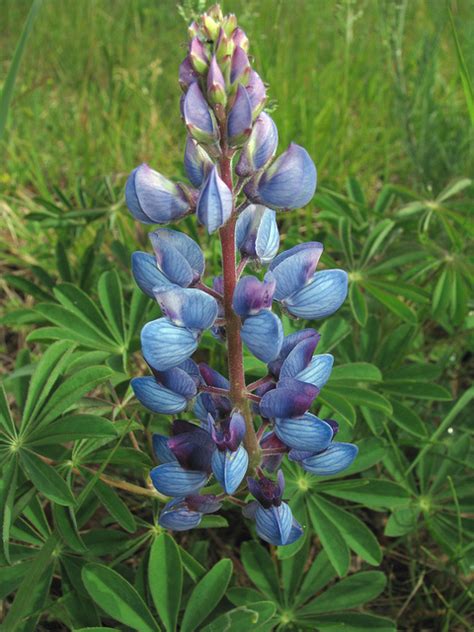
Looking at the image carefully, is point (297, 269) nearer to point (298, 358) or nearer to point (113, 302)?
point (298, 358)

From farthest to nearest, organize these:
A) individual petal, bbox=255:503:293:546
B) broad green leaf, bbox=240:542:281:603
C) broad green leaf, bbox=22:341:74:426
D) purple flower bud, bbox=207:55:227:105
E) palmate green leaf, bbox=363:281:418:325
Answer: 1. palmate green leaf, bbox=363:281:418:325
2. broad green leaf, bbox=240:542:281:603
3. broad green leaf, bbox=22:341:74:426
4. individual petal, bbox=255:503:293:546
5. purple flower bud, bbox=207:55:227:105

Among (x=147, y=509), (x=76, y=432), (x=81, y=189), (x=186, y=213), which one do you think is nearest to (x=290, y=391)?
(x=186, y=213)

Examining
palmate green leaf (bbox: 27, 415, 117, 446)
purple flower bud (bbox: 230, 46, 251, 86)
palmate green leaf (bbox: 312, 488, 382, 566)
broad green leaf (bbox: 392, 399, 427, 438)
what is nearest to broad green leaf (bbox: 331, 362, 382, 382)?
broad green leaf (bbox: 392, 399, 427, 438)

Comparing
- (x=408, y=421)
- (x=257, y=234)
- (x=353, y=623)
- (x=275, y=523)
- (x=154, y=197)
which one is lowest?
(x=353, y=623)

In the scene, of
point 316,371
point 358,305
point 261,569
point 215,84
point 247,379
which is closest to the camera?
point 215,84

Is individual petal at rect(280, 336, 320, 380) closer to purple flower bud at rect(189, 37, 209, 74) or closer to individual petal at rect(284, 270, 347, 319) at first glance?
individual petal at rect(284, 270, 347, 319)

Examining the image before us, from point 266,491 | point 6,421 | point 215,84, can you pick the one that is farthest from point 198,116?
point 6,421
